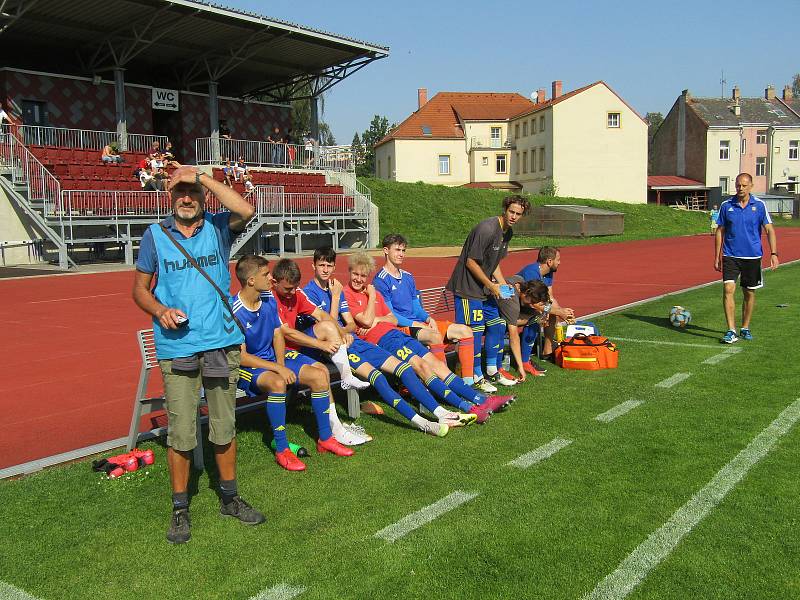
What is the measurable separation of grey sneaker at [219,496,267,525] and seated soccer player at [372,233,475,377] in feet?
9.18

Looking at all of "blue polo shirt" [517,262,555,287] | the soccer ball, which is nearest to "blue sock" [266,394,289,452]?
"blue polo shirt" [517,262,555,287]

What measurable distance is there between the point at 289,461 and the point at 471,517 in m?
1.41

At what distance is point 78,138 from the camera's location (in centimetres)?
2858

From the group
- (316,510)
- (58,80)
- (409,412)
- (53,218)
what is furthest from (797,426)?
(58,80)

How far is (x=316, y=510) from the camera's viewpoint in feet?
13.6

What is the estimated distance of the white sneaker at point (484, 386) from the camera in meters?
6.73

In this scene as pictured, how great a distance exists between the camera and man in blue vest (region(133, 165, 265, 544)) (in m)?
3.82

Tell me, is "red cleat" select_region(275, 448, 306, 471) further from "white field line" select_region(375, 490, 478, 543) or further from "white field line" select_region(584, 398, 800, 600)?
"white field line" select_region(584, 398, 800, 600)

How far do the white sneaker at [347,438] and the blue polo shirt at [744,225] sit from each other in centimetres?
593

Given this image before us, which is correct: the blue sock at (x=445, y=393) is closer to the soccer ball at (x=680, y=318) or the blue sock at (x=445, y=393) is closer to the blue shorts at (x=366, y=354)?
the blue shorts at (x=366, y=354)

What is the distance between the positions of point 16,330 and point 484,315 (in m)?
7.59

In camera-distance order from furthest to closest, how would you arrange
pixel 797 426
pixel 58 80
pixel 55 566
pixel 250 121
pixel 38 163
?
pixel 250 121
pixel 58 80
pixel 38 163
pixel 797 426
pixel 55 566

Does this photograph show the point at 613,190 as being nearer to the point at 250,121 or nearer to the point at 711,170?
the point at 711,170

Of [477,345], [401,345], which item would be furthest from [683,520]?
[477,345]
